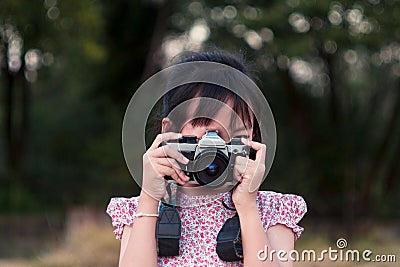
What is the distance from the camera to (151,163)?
1.89 meters

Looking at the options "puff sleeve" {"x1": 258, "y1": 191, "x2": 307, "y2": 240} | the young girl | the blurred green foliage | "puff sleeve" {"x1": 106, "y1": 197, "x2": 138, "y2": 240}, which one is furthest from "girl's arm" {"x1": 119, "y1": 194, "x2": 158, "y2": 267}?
the blurred green foliage

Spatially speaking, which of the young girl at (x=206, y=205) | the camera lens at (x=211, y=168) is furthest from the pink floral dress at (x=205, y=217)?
the camera lens at (x=211, y=168)

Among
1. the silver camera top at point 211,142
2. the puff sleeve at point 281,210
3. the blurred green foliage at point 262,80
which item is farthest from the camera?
the blurred green foliage at point 262,80

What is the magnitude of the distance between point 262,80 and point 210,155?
9766mm

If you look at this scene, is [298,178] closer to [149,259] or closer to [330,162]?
[330,162]

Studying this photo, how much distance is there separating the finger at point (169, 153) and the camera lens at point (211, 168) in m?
0.04

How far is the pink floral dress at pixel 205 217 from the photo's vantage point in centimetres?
196

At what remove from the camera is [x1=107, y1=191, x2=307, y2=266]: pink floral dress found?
1955mm

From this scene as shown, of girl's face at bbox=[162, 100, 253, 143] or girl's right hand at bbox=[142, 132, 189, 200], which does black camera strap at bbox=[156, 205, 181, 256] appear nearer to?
girl's right hand at bbox=[142, 132, 189, 200]

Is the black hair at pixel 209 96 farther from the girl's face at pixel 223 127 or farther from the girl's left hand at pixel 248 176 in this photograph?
the girl's left hand at pixel 248 176

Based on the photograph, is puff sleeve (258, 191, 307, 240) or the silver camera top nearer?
the silver camera top

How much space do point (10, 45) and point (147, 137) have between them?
14.6 m

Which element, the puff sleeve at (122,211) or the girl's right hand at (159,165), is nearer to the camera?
the girl's right hand at (159,165)

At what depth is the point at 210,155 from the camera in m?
1.87
